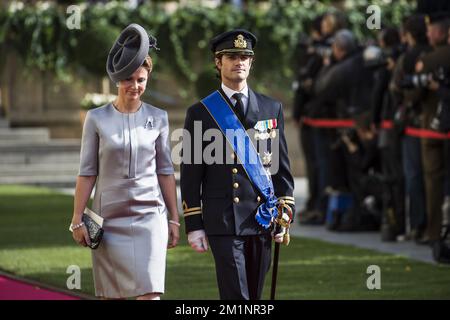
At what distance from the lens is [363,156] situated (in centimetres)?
1551

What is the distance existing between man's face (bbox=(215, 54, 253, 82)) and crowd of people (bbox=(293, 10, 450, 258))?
509 centimetres

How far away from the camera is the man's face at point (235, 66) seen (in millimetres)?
7488

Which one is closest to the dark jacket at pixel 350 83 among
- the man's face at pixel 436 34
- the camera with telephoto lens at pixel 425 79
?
the camera with telephoto lens at pixel 425 79

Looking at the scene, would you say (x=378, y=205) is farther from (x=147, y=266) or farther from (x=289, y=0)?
(x=289, y=0)

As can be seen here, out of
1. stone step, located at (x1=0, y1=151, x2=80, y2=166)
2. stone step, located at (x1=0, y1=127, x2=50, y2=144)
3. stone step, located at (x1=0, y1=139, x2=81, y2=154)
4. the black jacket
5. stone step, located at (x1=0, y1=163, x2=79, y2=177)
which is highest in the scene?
the black jacket

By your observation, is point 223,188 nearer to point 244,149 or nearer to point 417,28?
point 244,149

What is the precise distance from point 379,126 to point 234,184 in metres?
7.08

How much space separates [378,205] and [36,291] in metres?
7.71

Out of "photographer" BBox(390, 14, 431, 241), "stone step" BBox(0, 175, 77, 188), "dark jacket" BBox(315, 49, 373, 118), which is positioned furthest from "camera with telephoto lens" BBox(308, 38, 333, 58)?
"stone step" BBox(0, 175, 77, 188)

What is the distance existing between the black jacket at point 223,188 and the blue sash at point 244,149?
1.2 inches

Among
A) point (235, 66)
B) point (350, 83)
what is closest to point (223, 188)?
point (235, 66)

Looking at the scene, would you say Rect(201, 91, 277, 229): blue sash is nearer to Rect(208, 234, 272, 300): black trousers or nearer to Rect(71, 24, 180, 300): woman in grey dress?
Rect(208, 234, 272, 300): black trousers

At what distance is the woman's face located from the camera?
7.41 metres
